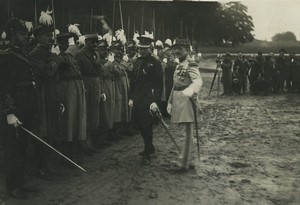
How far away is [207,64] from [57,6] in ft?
79.4

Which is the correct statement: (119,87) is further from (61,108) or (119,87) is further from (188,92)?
(188,92)

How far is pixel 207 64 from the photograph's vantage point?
35688 mm

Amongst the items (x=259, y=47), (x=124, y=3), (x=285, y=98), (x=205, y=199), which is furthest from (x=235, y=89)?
(x=205, y=199)

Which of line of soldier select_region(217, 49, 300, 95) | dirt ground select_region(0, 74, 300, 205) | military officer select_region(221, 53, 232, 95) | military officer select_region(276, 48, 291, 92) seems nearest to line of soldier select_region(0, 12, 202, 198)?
dirt ground select_region(0, 74, 300, 205)

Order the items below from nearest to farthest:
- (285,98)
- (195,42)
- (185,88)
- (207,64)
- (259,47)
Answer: (185,88)
(285,98)
(259,47)
(195,42)
(207,64)

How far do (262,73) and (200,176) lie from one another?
14869mm

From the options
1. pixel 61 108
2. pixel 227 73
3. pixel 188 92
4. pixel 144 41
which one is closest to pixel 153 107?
pixel 188 92

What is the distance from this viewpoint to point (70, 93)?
21.9 ft

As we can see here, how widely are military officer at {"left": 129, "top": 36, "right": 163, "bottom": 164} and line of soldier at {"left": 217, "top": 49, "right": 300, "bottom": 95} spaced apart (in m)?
13.0

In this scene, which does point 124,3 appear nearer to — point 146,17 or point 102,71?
point 146,17

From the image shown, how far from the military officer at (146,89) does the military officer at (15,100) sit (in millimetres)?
2129

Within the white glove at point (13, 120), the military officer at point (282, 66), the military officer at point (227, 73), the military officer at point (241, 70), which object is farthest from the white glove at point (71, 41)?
the military officer at point (282, 66)

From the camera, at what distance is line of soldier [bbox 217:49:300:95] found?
65.7 ft

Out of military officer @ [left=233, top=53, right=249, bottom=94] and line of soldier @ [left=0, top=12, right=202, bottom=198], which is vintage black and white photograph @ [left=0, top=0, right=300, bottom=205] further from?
military officer @ [left=233, top=53, right=249, bottom=94]
